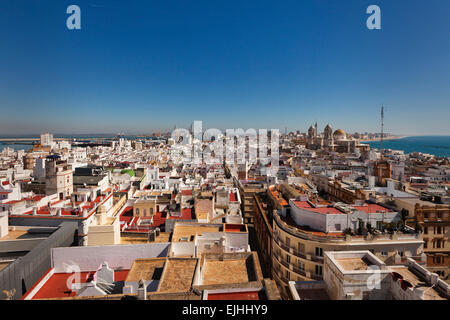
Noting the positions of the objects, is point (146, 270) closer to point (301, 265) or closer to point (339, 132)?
point (301, 265)

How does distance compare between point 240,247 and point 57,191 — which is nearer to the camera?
point 240,247

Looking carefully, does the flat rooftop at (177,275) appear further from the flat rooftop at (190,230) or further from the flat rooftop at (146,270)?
the flat rooftop at (190,230)

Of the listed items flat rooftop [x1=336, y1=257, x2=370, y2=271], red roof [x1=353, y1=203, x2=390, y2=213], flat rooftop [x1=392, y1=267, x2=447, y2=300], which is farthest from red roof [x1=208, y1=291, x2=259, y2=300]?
red roof [x1=353, y1=203, x2=390, y2=213]

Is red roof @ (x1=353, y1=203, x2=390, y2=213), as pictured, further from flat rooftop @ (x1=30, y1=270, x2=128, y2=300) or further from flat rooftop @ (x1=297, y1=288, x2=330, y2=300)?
flat rooftop @ (x1=30, y1=270, x2=128, y2=300)
